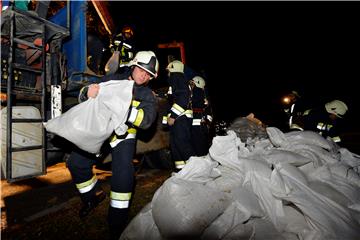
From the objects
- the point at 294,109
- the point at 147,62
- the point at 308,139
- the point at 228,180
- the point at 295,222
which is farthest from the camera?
the point at 294,109

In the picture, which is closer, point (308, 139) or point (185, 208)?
point (185, 208)

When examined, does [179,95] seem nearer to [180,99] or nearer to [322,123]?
[180,99]

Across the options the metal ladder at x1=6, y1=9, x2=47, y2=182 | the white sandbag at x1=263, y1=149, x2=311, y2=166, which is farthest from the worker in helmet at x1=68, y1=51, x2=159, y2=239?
the white sandbag at x1=263, y1=149, x2=311, y2=166

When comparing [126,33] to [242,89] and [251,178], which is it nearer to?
[251,178]

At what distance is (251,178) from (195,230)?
26.3 inches

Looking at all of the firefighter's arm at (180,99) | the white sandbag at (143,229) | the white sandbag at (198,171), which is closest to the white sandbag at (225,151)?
the white sandbag at (198,171)

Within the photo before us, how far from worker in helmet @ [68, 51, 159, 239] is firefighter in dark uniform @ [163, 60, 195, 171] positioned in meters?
1.29

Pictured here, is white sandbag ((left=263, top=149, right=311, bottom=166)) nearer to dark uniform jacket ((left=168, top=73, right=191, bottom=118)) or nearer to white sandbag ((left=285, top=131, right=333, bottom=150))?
white sandbag ((left=285, top=131, right=333, bottom=150))

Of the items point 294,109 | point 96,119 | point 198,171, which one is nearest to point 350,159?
point 198,171

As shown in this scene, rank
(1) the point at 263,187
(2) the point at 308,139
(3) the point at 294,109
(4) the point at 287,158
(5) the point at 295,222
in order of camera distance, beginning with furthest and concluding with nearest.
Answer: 1. (3) the point at 294,109
2. (2) the point at 308,139
3. (4) the point at 287,158
4. (1) the point at 263,187
5. (5) the point at 295,222

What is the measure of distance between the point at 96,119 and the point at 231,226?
1221 millimetres

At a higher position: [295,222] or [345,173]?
[345,173]

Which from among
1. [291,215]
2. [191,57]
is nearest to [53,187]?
[291,215]

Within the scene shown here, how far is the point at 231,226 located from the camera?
57.8 inches
